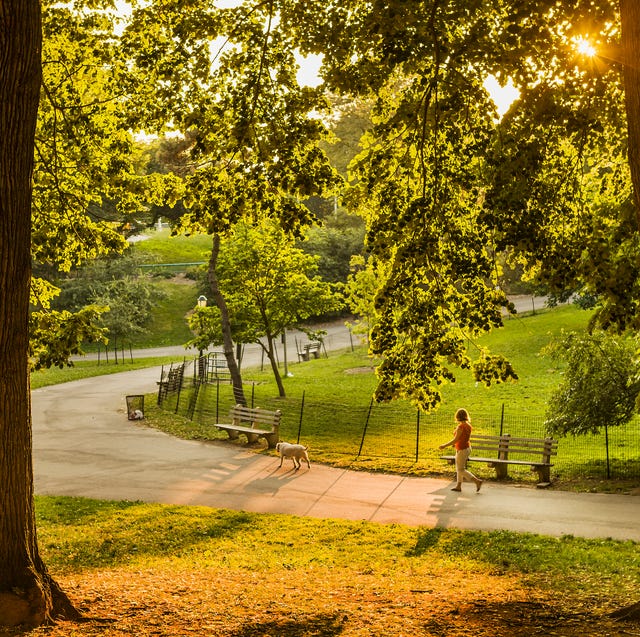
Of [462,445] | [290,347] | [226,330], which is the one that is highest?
[226,330]

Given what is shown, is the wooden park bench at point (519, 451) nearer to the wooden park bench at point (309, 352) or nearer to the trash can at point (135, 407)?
the trash can at point (135, 407)

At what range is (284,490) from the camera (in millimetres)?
16391

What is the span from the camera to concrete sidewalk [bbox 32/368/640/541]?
13773 mm

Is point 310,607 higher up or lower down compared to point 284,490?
higher up

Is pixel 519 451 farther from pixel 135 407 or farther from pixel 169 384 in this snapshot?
pixel 169 384

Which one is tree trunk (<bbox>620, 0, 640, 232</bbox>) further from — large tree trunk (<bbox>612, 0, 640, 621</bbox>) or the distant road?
the distant road

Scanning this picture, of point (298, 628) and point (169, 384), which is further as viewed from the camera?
point (169, 384)

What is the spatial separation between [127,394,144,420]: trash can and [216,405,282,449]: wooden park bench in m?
4.56

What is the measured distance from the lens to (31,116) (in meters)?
7.54

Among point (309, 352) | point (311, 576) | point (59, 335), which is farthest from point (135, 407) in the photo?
point (309, 352)

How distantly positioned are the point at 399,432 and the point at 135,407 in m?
9.39

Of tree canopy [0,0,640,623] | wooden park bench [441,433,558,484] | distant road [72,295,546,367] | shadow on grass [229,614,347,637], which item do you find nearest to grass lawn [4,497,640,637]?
shadow on grass [229,614,347,637]

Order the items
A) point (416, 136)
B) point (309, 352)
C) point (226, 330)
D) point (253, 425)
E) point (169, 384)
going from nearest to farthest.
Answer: point (416, 136) → point (253, 425) → point (226, 330) → point (169, 384) → point (309, 352)

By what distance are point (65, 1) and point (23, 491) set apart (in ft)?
28.3
